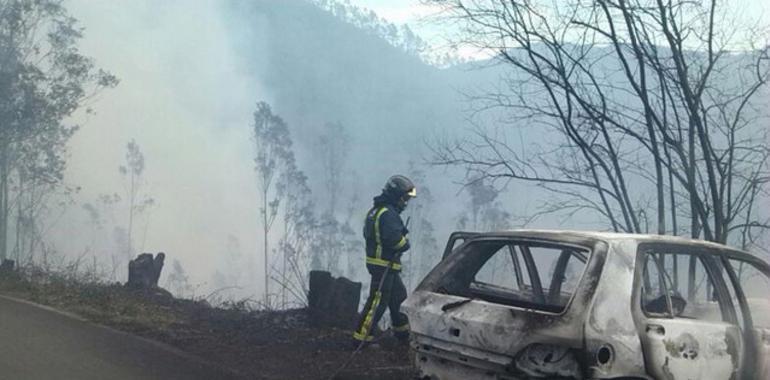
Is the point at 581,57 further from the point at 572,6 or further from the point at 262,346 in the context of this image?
the point at 262,346

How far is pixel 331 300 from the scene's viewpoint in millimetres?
8594

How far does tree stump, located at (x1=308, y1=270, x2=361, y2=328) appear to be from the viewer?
852cm

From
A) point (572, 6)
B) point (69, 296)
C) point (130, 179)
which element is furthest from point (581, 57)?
point (130, 179)

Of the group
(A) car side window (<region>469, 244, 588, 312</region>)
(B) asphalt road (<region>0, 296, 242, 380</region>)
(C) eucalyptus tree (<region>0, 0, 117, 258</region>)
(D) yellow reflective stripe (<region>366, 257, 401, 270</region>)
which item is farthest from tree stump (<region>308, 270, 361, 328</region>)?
(C) eucalyptus tree (<region>0, 0, 117, 258</region>)

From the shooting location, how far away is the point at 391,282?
768 cm

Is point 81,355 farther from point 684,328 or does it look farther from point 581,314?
point 684,328

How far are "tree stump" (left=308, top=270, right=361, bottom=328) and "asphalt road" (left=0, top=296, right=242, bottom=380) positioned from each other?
192 cm

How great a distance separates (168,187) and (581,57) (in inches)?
3334

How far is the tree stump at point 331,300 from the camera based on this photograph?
8.52 meters

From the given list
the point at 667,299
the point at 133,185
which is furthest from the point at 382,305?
the point at 133,185

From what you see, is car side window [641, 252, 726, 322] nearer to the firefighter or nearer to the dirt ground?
the dirt ground

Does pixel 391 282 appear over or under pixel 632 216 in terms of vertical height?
under

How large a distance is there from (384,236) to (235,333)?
1896 mm

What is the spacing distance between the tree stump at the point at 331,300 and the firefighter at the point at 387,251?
85 cm
